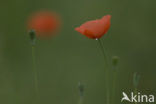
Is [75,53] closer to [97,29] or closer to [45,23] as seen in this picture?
[45,23]

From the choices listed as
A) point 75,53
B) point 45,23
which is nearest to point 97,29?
point 45,23

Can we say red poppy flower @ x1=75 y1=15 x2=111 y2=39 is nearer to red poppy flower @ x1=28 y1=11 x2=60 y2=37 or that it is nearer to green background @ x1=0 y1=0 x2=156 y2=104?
green background @ x1=0 y1=0 x2=156 y2=104

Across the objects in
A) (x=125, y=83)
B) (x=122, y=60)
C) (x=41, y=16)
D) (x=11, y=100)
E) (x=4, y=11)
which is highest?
(x=4, y=11)

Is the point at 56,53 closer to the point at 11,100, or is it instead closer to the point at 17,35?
the point at 17,35

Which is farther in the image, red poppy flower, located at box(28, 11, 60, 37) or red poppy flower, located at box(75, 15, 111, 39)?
red poppy flower, located at box(28, 11, 60, 37)

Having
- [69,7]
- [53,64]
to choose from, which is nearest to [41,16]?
[53,64]

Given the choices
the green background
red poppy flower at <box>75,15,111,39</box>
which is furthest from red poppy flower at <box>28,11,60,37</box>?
red poppy flower at <box>75,15,111,39</box>

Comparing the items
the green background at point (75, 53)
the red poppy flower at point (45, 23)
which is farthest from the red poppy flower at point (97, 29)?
the red poppy flower at point (45, 23)
